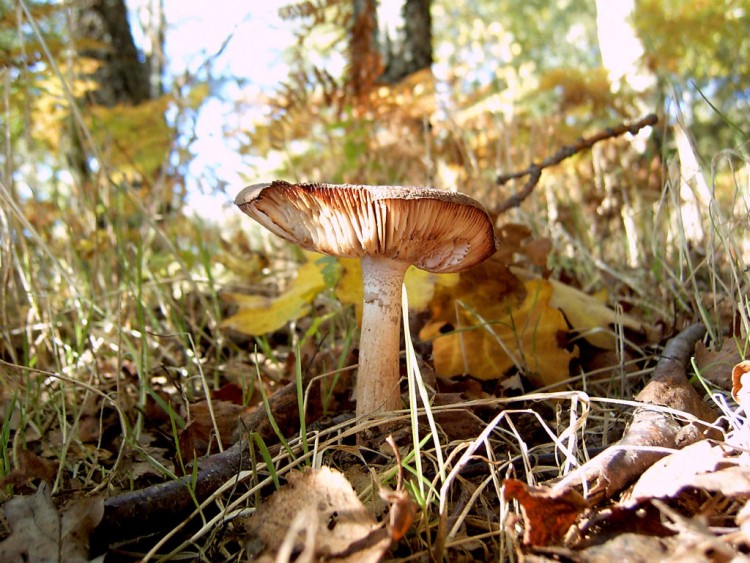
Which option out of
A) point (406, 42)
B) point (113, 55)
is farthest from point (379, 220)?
point (113, 55)

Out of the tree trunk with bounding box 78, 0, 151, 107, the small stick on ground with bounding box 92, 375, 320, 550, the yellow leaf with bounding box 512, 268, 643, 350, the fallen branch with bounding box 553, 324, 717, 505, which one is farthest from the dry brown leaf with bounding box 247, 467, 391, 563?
the tree trunk with bounding box 78, 0, 151, 107

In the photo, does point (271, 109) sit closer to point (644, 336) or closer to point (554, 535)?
point (644, 336)

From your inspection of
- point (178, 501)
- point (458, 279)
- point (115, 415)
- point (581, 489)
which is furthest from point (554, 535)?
point (115, 415)

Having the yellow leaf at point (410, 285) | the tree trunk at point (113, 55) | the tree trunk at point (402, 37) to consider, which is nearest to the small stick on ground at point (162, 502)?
the yellow leaf at point (410, 285)

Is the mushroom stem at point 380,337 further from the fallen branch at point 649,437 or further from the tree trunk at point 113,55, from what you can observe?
the tree trunk at point 113,55

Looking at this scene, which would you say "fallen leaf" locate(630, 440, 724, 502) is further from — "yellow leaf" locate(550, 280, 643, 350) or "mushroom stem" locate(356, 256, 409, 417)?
"yellow leaf" locate(550, 280, 643, 350)

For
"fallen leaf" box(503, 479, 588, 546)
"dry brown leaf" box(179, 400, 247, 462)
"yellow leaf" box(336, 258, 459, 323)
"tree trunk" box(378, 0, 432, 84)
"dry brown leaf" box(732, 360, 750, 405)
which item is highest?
"tree trunk" box(378, 0, 432, 84)
